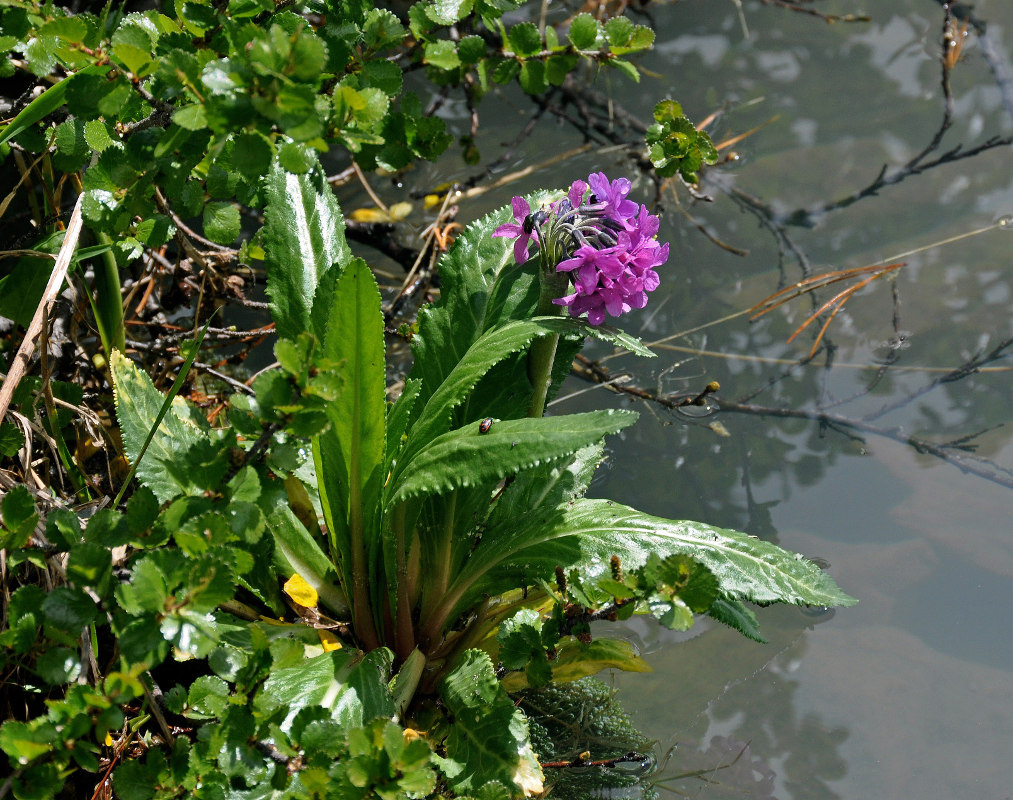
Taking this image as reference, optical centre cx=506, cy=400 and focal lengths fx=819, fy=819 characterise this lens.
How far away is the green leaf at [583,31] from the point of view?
143 cm

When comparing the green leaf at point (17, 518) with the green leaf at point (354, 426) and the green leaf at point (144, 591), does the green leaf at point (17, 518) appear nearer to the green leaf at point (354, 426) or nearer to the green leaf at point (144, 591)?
the green leaf at point (144, 591)

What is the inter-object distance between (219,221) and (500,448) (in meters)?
0.53

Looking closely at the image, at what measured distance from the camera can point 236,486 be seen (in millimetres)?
837

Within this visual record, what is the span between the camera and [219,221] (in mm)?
1154

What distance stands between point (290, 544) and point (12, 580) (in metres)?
0.38

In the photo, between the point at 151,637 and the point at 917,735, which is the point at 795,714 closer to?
the point at 917,735

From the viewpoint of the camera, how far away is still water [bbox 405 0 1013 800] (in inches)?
55.3

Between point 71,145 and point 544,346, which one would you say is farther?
point 544,346

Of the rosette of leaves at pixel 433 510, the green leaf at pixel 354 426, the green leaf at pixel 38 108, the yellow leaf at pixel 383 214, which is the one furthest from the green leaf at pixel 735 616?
the yellow leaf at pixel 383 214

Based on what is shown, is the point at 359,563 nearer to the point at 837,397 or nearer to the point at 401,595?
the point at 401,595

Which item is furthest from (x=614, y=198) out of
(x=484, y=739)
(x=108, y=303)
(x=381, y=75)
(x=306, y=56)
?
(x=108, y=303)

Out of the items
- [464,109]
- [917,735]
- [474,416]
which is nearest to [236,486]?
[474,416]

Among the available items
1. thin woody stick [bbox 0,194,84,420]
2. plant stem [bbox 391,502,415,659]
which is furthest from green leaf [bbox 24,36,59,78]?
plant stem [bbox 391,502,415,659]

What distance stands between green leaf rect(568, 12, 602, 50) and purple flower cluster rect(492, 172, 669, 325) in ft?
1.44
